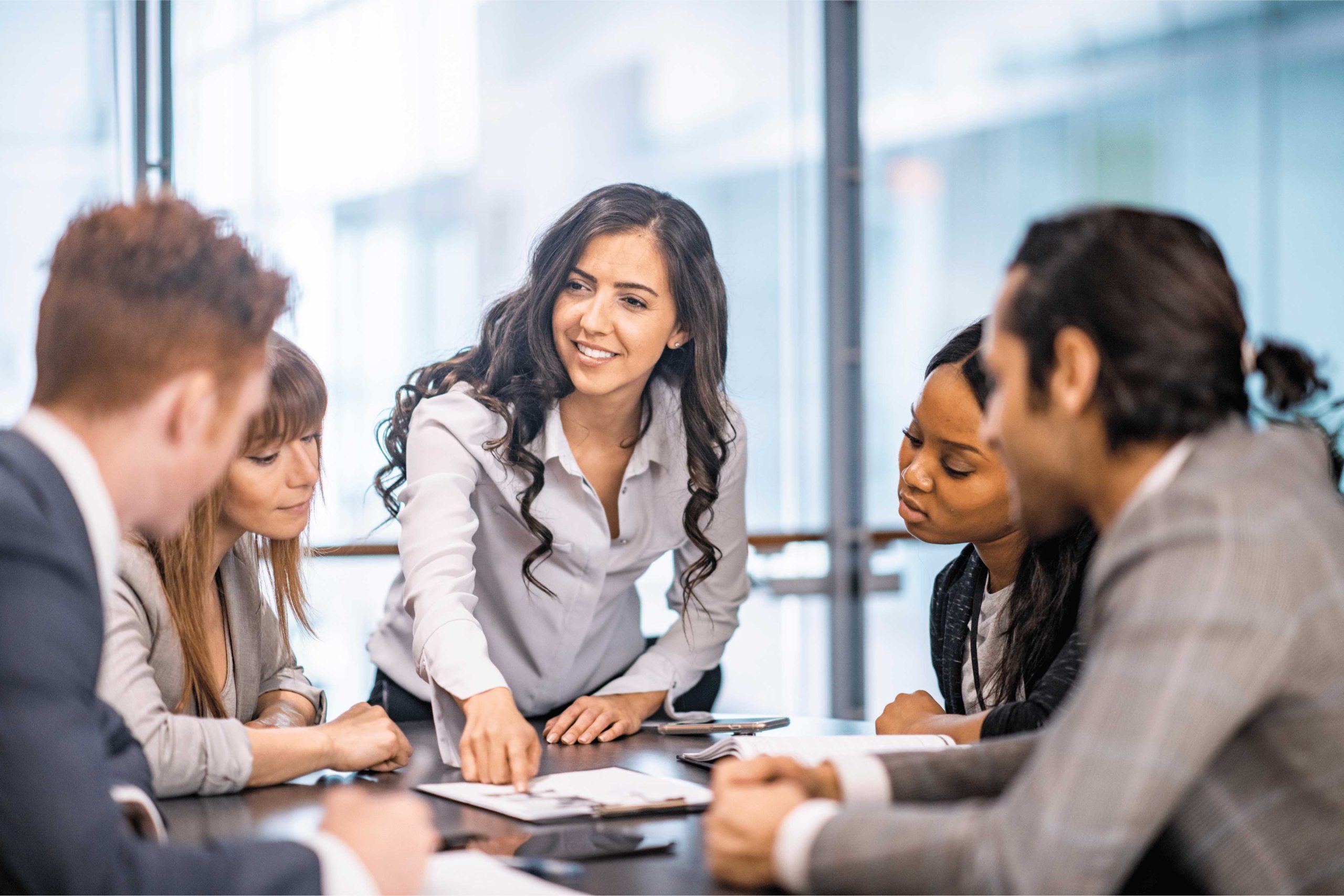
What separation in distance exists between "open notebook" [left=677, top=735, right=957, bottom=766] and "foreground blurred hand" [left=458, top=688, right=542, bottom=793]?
0.21 m

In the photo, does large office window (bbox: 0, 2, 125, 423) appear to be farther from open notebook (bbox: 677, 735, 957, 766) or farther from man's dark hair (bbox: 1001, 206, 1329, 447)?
man's dark hair (bbox: 1001, 206, 1329, 447)

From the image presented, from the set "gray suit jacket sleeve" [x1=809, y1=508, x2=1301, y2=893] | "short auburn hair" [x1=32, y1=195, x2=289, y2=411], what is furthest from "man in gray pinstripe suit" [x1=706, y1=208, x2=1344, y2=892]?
"short auburn hair" [x1=32, y1=195, x2=289, y2=411]

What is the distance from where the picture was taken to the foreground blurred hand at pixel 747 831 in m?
0.97

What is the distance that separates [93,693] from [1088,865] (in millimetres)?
722

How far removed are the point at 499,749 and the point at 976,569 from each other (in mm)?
781

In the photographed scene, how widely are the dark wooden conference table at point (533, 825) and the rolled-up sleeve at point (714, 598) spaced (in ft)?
1.10

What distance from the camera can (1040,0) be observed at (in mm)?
4121

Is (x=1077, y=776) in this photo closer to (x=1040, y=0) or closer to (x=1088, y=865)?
(x=1088, y=865)

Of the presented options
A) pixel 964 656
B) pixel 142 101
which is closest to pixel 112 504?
pixel 964 656

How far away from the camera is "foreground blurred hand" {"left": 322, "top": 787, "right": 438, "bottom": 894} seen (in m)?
0.93

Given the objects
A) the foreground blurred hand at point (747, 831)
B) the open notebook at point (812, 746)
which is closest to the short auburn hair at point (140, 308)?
the foreground blurred hand at point (747, 831)

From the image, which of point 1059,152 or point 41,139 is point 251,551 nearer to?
point 41,139

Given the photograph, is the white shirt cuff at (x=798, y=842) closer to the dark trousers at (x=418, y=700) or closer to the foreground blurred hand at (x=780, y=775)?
the foreground blurred hand at (x=780, y=775)

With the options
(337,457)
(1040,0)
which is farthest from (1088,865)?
(1040,0)
